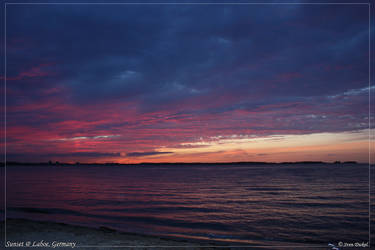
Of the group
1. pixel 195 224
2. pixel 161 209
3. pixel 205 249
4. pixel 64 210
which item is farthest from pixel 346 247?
pixel 64 210

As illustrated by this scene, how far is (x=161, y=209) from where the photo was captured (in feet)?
80.9

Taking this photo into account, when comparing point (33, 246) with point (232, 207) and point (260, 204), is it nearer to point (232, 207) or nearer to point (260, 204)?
point (232, 207)

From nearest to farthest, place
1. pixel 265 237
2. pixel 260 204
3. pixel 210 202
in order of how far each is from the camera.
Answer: pixel 265 237 < pixel 260 204 < pixel 210 202

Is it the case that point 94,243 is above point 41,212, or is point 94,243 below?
above

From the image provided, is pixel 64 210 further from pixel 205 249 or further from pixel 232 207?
pixel 205 249

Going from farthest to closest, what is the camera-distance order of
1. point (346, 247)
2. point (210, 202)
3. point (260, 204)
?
point (210, 202) < point (260, 204) < point (346, 247)

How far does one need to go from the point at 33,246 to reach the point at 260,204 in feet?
71.8

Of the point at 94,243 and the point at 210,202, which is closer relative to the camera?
the point at 94,243

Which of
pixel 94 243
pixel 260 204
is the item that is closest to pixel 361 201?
pixel 260 204

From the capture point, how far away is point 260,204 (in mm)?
26750

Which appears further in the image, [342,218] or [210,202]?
[210,202]

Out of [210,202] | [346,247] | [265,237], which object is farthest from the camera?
[210,202]

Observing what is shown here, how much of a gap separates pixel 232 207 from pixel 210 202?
387 cm

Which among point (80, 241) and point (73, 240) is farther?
point (73, 240)
